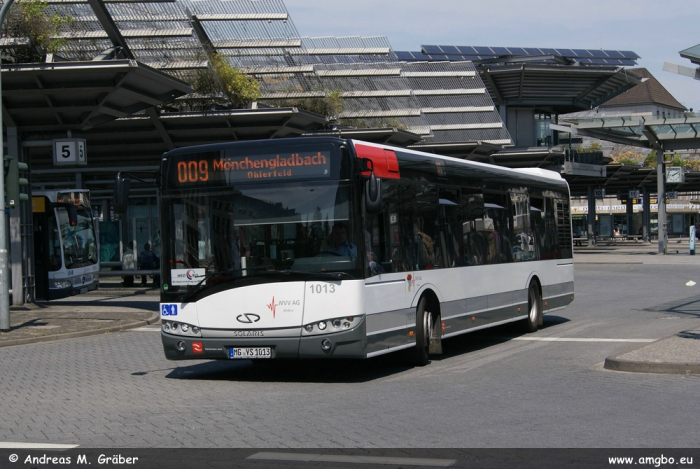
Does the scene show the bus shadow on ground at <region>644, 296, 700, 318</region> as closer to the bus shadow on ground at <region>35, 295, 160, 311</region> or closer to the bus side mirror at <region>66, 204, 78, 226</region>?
the bus shadow on ground at <region>35, 295, 160, 311</region>

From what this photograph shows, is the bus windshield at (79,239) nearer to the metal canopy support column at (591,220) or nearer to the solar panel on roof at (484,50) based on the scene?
the solar panel on roof at (484,50)

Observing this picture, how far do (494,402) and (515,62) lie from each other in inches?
2113

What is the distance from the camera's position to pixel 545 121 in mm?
63844

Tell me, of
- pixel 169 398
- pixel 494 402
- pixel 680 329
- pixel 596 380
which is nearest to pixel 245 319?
pixel 169 398

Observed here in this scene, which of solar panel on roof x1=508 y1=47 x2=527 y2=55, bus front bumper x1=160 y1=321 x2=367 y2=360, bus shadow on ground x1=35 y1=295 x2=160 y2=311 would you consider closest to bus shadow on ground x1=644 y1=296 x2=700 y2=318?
bus front bumper x1=160 y1=321 x2=367 y2=360

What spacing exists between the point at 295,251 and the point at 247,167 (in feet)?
3.89

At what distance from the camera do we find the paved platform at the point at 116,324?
35.5 feet

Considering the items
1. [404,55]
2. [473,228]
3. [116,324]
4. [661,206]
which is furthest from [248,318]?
[404,55]

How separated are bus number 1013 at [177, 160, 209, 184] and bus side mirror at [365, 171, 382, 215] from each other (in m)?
2.06

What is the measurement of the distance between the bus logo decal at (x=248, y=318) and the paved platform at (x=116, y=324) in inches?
174

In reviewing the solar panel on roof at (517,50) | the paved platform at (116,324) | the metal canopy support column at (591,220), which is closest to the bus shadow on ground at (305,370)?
the paved platform at (116,324)

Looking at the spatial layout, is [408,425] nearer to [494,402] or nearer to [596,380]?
[494,402]

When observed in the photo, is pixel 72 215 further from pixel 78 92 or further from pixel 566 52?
pixel 566 52
